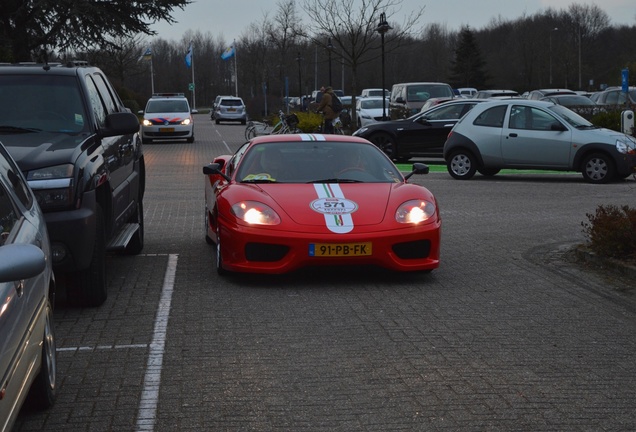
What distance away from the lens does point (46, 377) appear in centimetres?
520

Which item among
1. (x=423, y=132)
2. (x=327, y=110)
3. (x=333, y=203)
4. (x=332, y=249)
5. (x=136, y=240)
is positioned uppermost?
(x=327, y=110)

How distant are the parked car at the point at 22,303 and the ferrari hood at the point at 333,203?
3.76 meters

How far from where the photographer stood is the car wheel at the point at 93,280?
7.89 m

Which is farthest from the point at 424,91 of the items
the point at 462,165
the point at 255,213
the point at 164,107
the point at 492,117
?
the point at 255,213

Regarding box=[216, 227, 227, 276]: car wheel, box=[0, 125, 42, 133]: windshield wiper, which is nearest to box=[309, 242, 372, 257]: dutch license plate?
box=[216, 227, 227, 276]: car wheel

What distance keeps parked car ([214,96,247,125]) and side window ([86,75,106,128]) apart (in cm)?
5151

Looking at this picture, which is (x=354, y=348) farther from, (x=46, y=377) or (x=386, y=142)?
(x=386, y=142)

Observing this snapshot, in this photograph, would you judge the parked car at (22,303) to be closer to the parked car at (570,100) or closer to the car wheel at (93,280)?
the car wheel at (93,280)

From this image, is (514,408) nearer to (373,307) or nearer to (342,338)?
(342,338)

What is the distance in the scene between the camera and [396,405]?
213 inches

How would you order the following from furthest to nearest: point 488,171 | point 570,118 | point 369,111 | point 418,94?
point 369,111 → point 418,94 → point 488,171 → point 570,118

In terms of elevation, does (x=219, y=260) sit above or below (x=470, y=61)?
below

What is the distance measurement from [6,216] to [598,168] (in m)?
16.8

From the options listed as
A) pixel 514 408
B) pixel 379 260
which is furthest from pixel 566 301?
pixel 514 408
